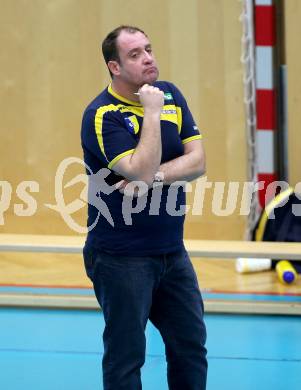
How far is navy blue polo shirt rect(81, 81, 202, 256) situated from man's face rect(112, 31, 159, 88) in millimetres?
89

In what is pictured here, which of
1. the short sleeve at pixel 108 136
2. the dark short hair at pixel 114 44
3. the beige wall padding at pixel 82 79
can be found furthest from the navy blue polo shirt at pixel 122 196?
the beige wall padding at pixel 82 79

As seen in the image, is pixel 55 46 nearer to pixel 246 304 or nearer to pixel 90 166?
pixel 246 304

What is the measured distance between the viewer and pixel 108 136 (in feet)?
9.88

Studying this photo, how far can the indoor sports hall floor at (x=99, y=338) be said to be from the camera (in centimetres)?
414

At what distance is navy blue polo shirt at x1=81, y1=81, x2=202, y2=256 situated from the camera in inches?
120

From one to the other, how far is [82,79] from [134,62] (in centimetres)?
344

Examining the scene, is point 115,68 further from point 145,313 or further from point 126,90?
point 145,313

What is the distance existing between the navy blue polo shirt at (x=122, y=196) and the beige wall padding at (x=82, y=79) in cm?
320

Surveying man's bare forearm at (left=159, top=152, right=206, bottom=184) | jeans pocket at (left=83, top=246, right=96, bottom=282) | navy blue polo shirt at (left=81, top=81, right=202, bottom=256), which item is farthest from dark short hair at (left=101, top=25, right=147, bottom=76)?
jeans pocket at (left=83, top=246, right=96, bottom=282)

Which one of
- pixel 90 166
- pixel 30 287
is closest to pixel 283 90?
pixel 30 287

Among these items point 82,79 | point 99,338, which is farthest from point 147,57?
point 82,79

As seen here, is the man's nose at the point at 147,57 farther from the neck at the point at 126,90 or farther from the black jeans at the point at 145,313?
the black jeans at the point at 145,313

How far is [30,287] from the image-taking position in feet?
18.6

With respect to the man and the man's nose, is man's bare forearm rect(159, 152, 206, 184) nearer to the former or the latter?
the man
